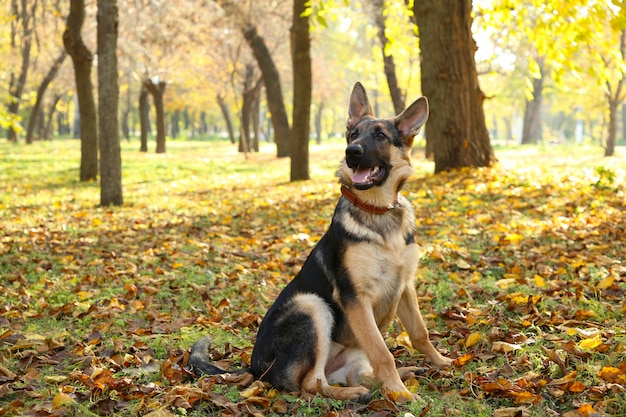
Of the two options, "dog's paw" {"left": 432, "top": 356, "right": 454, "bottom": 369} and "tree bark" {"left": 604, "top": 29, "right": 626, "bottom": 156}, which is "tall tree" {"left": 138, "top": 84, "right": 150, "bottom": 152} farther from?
"dog's paw" {"left": 432, "top": 356, "right": 454, "bottom": 369}

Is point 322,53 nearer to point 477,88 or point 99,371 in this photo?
point 477,88

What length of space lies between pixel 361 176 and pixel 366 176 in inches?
1.5

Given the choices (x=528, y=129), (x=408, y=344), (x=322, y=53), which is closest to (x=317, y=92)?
(x=322, y=53)

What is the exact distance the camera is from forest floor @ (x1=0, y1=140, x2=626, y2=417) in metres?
3.90

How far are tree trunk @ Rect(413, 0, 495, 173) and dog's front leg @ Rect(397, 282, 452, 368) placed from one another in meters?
8.82

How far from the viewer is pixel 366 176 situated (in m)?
4.24

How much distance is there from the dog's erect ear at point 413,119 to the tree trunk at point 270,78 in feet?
69.8

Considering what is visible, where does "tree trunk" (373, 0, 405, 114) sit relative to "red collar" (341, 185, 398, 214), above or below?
above

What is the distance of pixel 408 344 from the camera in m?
5.01

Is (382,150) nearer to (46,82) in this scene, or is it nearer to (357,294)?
(357,294)

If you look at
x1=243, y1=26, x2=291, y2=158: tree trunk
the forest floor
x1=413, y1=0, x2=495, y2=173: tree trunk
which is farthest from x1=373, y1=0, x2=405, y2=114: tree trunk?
the forest floor

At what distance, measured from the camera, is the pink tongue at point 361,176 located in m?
4.22

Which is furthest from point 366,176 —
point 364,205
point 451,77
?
point 451,77

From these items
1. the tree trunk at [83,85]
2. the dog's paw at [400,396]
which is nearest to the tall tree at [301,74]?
the tree trunk at [83,85]
